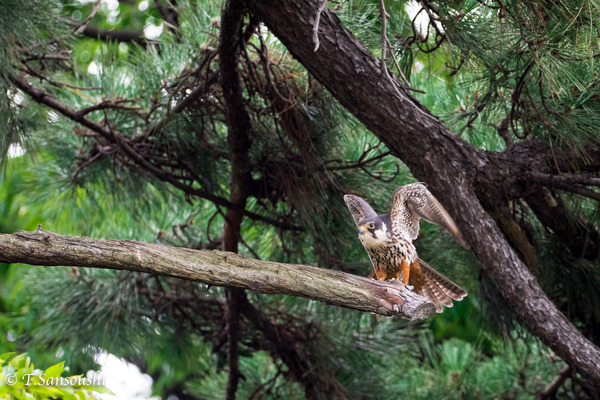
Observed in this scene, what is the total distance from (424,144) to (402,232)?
244mm

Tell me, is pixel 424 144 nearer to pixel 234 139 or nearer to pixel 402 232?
pixel 402 232

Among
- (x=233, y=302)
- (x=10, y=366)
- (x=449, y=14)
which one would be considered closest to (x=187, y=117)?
(x=233, y=302)

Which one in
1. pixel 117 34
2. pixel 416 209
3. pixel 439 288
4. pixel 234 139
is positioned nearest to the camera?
pixel 416 209

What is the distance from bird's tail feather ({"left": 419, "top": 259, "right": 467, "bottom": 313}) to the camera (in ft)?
5.96

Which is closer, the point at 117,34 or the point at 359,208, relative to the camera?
the point at 359,208

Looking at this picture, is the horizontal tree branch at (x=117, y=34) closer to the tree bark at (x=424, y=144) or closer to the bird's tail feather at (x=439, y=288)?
the tree bark at (x=424, y=144)

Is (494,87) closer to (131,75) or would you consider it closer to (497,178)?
(497,178)

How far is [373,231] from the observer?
1.62 m

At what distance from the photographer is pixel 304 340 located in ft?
8.46

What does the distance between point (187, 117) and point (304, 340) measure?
A: 0.99 metres

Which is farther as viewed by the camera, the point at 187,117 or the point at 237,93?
the point at 187,117

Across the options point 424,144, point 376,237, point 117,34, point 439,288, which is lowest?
point 439,288

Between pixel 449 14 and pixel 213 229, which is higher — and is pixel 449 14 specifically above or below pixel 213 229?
above

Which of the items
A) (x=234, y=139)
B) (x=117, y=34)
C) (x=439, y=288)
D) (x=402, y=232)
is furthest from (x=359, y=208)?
(x=117, y=34)
